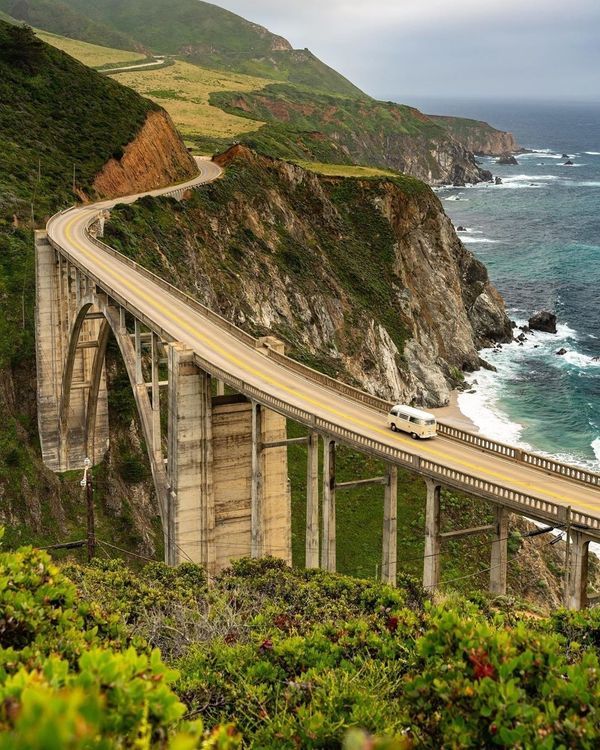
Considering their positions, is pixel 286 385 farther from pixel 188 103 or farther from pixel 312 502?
pixel 188 103

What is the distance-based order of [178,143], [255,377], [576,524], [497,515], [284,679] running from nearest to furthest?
1. [284,679]
2. [576,524]
3. [497,515]
4. [255,377]
5. [178,143]

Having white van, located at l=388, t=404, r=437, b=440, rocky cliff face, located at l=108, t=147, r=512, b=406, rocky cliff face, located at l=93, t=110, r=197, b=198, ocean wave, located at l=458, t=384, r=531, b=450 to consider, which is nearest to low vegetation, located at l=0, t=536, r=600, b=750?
white van, located at l=388, t=404, r=437, b=440

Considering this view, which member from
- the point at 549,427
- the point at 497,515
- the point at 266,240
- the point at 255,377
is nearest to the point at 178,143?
the point at 266,240

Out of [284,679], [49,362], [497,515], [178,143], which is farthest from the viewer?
[178,143]

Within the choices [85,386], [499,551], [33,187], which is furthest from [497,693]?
[33,187]

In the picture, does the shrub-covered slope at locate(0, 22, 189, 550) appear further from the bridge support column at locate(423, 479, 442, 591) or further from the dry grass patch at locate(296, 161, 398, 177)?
the bridge support column at locate(423, 479, 442, 591)

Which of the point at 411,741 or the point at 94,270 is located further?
the point at 94,270

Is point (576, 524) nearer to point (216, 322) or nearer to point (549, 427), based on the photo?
point (216, 322)
